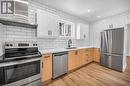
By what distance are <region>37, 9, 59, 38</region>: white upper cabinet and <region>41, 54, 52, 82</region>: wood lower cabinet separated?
691 millimetres

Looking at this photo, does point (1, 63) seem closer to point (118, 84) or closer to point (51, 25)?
point (51, 25)

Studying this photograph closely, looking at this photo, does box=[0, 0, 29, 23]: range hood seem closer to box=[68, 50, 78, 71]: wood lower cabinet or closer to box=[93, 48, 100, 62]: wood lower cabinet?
box=[68, 50, 78, 71]: wood lower cabinet

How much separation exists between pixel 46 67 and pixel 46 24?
132 centimetres

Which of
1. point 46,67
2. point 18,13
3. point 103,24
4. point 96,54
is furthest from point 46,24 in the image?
point 103,24

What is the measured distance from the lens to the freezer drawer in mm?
3339

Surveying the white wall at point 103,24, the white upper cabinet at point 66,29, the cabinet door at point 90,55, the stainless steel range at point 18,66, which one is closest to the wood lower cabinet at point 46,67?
the stainless steel range at point 18,66

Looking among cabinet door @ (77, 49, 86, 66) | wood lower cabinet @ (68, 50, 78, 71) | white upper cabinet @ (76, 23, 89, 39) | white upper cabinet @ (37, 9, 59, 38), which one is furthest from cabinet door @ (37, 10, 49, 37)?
white upper cabinet @ (76, 23, 89, 39)

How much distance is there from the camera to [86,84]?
Answer: 2.41 m

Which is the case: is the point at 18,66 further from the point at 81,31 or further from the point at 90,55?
the point at 90,55

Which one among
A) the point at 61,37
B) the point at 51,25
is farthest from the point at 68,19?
the point at 51,25

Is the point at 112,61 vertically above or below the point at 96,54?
below

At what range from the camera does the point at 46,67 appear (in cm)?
240

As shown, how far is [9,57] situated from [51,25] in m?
1.62

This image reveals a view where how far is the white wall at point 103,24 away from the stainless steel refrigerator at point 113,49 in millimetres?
1019
